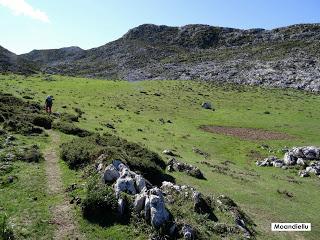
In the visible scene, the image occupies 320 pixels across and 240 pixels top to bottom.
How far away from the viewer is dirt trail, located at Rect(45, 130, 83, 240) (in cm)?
2178

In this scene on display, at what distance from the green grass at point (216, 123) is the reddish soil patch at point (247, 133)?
2.29 meters

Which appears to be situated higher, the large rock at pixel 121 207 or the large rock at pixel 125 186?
the large rock at pixel 125 186

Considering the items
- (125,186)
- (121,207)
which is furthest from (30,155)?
(121,207)

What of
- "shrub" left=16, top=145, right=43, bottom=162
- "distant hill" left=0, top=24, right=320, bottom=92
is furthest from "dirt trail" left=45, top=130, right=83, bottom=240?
"distant hill" left=0, top=24, right=320, bottom=92

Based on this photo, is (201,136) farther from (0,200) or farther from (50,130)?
(0,200)

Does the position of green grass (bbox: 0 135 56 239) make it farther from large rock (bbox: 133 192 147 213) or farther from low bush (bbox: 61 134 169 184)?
large rock (bbox: 133 192 147 213)

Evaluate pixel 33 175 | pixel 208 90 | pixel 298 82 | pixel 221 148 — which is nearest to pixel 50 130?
pixel 33 175

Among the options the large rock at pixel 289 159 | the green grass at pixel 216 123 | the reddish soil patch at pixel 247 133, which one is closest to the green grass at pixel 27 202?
the green grass at pixel 216 123

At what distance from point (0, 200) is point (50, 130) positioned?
71.5ft

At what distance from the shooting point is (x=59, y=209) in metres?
24.2

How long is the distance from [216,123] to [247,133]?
744 centimetres

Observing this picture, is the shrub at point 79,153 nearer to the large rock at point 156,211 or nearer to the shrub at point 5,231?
the large rock at point 156,211

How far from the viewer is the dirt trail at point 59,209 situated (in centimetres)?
2178

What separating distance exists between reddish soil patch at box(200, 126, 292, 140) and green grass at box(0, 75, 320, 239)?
2291 millimetres
